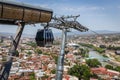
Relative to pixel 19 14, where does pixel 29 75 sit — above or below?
below

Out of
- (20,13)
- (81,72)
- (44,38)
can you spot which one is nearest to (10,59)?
(20,13)

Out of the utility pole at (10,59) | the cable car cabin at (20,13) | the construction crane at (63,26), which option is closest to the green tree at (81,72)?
the construction crane at (63,26)

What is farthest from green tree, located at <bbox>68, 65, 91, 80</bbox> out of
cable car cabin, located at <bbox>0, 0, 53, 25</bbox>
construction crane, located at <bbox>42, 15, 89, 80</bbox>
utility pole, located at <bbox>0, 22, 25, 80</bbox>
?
utility pole, located at <bbox>0, 22, 25, 80</bbox>

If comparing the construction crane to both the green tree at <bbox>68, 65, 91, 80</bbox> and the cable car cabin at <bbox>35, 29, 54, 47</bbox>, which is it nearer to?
the cable car cabin at <bbox>35, 29, 54, 47</bbox>

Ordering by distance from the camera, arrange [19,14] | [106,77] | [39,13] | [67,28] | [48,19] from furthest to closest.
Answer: [106,77], [67,28], [48,19], [39,13], [19,14]

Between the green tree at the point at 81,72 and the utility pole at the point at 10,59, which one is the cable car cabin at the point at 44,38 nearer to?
the utility pole at the point at 10,59

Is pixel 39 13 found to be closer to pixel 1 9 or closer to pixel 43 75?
pixel 1 9

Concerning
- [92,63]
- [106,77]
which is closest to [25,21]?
[106,77]
